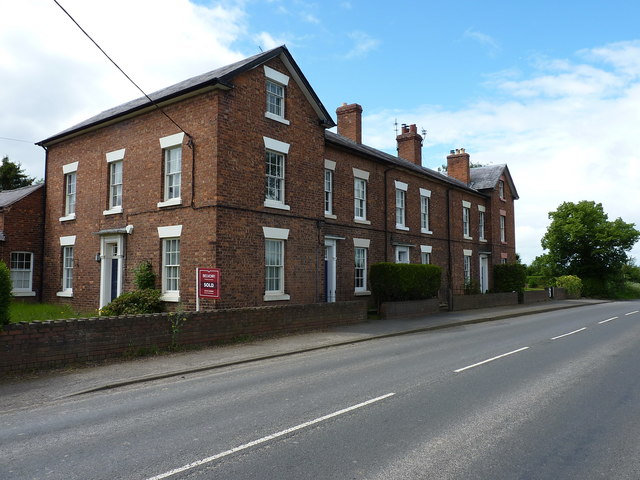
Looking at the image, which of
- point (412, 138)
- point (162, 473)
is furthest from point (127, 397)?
point (412, 138)

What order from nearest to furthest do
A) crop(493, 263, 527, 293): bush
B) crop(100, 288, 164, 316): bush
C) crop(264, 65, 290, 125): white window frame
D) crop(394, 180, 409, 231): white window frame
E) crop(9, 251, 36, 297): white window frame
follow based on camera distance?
crop(100, 288, 164, 316): bush, crop(264, 65, 290, 125): white window frame, crop(9, 251, 36, 297): white window frame, crop(394, 180, 409, 231): white window frame, crop(493, 263, 527, 293): bush

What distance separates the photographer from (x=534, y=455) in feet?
15.4

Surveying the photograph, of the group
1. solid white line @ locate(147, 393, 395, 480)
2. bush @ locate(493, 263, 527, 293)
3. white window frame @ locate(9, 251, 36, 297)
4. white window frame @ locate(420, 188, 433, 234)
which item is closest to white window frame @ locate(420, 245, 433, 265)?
white window frame @ locate(420, 188, 433, 234)

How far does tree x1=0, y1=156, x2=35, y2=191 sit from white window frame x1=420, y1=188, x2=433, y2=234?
32.3m

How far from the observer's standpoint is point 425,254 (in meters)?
25.5

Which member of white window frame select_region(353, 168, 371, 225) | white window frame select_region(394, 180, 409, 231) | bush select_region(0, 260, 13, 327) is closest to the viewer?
bush select_region(0, 260, 13, 327)

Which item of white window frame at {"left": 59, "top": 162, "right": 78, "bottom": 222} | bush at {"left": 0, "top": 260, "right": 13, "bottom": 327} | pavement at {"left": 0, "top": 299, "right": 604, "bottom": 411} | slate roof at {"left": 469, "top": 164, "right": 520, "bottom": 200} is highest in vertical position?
slate roof at {"left": 469, "top": 164, "right": 520, "bottom": 200}

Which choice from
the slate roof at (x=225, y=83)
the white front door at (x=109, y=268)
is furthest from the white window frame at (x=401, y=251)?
the white front door at (x=109, y=268)

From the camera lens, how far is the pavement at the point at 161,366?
24.8ft

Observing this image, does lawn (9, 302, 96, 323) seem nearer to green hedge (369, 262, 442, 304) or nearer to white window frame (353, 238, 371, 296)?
white window frame (353, 238, 371, 296)

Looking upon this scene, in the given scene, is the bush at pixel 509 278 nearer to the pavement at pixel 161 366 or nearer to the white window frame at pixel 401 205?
the white window frame at pixel 401 205

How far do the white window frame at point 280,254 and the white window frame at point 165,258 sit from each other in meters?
2.64

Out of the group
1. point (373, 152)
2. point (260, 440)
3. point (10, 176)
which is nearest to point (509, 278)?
point (373, 152)

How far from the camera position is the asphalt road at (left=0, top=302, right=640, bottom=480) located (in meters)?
4.43
